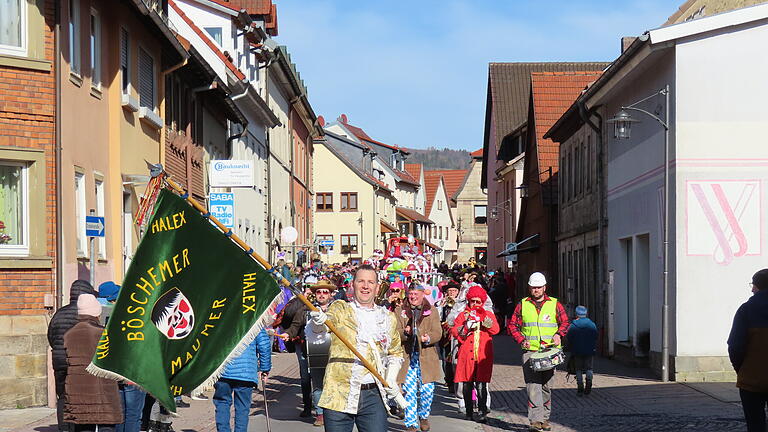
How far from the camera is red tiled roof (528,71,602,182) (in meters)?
42.8

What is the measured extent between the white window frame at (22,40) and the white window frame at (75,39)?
3.45ft

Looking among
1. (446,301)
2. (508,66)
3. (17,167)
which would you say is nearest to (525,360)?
(446,301)

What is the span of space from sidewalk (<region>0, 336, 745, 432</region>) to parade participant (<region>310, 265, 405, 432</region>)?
5.81 meters

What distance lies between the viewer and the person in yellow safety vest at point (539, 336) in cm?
1359

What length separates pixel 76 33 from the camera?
18078 mm

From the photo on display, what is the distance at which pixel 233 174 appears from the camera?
24469 millimetres

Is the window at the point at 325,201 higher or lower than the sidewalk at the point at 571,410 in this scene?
higher

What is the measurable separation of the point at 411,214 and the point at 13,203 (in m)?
91.6

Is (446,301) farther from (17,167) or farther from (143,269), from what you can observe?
(143,269)

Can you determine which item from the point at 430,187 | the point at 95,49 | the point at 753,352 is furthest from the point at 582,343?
the point at 430,187

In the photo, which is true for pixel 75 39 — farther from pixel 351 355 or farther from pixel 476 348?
pixel 351 355

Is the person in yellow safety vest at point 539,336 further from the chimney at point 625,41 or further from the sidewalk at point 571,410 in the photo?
the chimney at point 625,41

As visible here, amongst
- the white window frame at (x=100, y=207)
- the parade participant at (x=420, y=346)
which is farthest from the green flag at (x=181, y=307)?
the white window frame at (x=100, y=207)

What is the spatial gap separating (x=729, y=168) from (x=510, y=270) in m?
41.7
